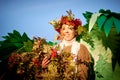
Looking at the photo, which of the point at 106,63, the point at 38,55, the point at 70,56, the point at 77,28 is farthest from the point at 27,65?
the point at 106,63

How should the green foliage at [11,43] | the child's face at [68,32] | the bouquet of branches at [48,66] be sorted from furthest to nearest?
the green foliage at [11,43] → the child's face at [68,32] → the bouquet of branches at [48,66]

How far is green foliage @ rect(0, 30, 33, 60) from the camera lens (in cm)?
277

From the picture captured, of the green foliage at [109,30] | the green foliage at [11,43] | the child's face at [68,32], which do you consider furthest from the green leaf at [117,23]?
the green foliage at [11,43]

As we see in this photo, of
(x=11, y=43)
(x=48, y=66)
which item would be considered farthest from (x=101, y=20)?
(x=11, y=43)

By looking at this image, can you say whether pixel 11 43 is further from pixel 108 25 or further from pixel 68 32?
pixel 108 25

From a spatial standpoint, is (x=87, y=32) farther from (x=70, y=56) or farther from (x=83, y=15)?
(x=70, y=56)

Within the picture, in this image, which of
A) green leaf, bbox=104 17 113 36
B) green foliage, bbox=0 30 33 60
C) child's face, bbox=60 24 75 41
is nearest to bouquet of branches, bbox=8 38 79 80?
child's face, bbox=60 24 75 41

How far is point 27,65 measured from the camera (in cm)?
215

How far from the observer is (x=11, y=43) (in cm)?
282

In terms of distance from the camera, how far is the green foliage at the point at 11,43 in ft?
9.10

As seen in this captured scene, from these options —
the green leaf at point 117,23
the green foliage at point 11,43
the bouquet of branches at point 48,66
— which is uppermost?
the green leaf at point 117,23

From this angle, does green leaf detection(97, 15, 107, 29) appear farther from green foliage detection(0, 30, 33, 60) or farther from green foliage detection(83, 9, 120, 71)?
green foliage detection(0, 30, 33, 60)

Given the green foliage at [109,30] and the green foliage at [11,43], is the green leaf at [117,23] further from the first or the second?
the green foliage at [11,43]

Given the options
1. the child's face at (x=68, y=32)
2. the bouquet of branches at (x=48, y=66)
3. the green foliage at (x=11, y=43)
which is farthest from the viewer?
the green foliage at (x=11, y=43)
